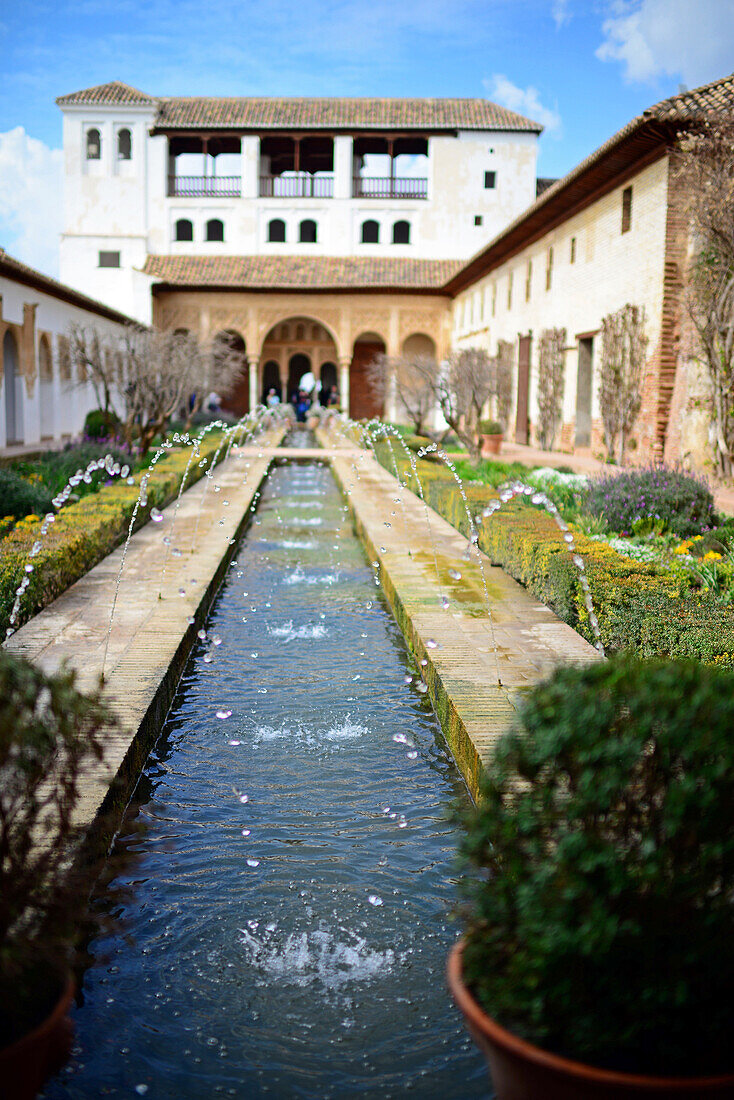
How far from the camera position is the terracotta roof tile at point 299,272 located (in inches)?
1271

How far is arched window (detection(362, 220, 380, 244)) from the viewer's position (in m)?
34.6

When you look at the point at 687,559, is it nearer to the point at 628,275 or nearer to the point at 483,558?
the point at 483,558

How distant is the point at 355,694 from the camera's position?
16.9 feet

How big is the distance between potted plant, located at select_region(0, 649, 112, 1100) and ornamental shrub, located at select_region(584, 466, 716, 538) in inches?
267

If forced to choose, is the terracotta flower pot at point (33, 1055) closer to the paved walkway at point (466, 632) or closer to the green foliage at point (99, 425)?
the paved walkway at point (466, 632)

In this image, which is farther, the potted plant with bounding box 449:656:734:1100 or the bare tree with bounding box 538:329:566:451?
the bare tree with bounding box 538:329:566:451

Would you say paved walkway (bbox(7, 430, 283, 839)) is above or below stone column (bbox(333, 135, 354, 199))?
below

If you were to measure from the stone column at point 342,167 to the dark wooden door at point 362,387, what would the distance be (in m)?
5.23

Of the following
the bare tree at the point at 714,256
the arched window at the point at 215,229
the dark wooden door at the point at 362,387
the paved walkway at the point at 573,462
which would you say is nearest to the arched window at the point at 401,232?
the dark wooden door at the point at 362,387

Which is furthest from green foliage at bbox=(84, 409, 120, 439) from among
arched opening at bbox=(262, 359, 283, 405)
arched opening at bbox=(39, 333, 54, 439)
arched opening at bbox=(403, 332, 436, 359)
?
arched opening at bbox=(262, 359, 283, 405)

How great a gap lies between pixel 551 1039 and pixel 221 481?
41.9 ft

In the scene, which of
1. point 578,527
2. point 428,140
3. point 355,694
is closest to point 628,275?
point 578,527

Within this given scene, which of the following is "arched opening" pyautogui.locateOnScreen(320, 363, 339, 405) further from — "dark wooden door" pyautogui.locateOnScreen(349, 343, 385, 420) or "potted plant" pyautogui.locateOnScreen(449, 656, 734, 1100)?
"potted plant" pyautogui.locateOnScreen(449, 656, 734, 1100)

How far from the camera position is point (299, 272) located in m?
32.9
